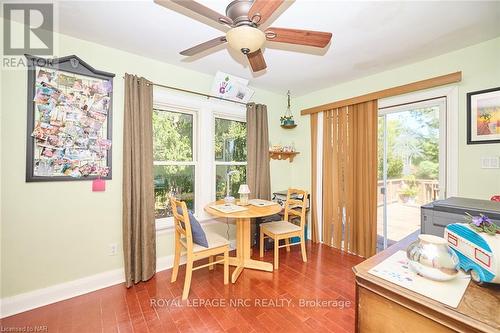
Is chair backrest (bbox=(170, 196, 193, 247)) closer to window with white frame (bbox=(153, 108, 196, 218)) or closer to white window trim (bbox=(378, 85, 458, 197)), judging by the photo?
window with white frame (bbox=(153, 108, 196, 218))

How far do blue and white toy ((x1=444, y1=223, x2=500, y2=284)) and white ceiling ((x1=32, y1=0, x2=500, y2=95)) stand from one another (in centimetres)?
158

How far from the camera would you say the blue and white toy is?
0.82 metres

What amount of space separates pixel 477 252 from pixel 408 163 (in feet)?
7.21

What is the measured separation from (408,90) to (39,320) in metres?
4.09

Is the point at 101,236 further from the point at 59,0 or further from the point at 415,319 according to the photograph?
the point at 415,319

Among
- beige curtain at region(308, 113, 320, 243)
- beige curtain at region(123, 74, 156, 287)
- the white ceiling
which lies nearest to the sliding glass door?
the white ceiling

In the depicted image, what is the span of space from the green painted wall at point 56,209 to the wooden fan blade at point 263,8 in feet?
5.43

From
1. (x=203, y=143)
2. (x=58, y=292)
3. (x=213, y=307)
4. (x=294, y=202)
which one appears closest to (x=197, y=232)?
(x=213, y=307)

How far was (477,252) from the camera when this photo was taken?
887 mm

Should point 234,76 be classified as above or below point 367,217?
above

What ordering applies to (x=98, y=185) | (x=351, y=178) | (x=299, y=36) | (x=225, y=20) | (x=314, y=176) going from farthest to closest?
(x=314, y=176)
(x=351, y=178)
(x=98, y=185)
(x=299, y=36)
(x=225, y=20)

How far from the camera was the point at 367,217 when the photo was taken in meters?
2.87

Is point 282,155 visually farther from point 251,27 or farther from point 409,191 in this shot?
point 251,27

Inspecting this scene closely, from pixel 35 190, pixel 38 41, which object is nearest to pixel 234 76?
pixel 38 41
